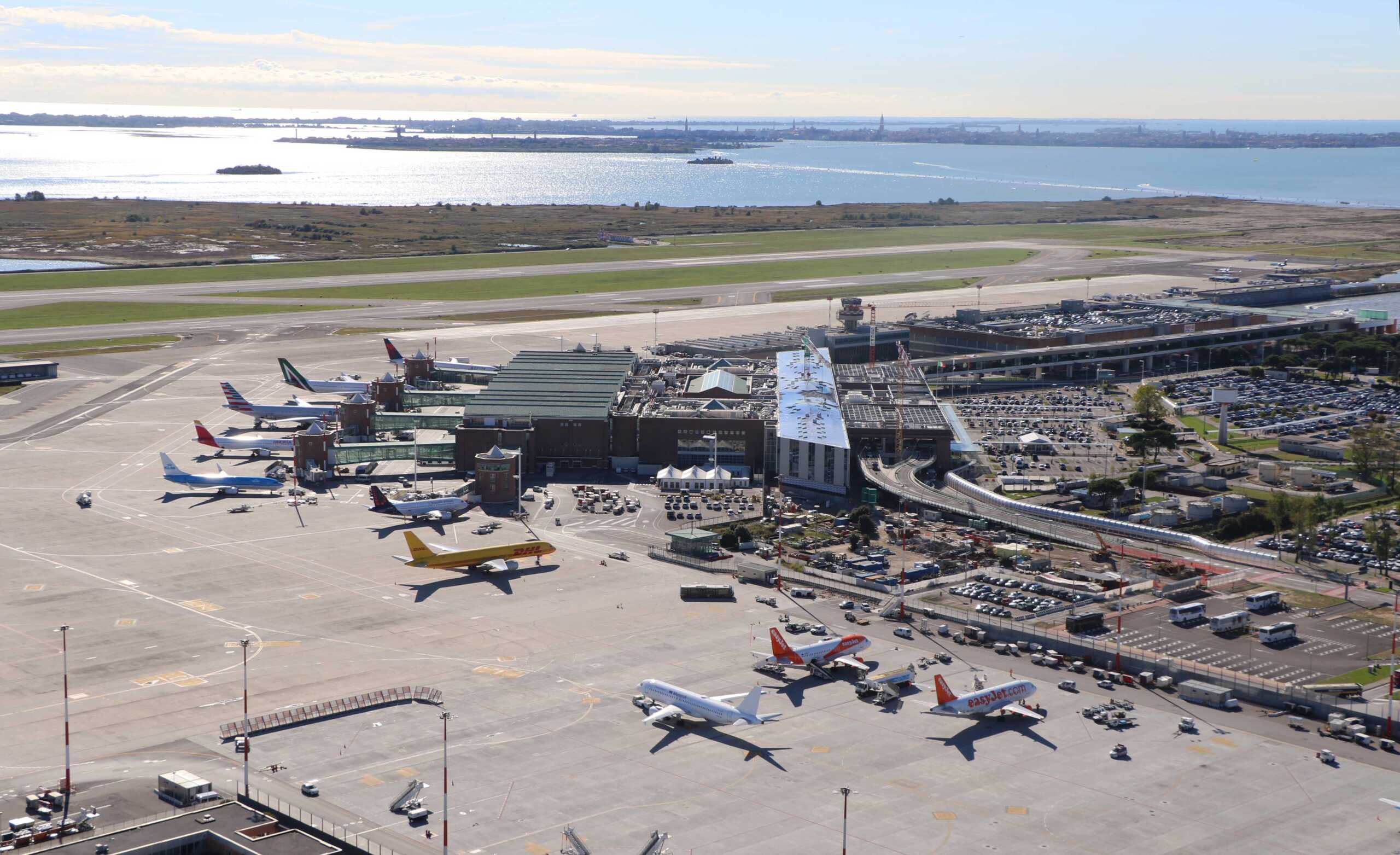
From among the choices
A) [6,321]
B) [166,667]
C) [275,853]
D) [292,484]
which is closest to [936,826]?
[275,853]

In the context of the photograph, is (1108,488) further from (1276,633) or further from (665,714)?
(665,714)

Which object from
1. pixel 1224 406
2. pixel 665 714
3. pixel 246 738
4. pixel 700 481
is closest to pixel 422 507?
pixel 700 481

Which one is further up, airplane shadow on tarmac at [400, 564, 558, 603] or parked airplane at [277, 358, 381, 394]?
parked airplane at [277, 358, 381, 394]

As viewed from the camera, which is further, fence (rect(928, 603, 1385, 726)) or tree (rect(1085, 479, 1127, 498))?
tree (rect(1085, 479, 1127, 498))

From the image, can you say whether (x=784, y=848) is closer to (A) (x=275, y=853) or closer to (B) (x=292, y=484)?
(A) (x=275, y=853)

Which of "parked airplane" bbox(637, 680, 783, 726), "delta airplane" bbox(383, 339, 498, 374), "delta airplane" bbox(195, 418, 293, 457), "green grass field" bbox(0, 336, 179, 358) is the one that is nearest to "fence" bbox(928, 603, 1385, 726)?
"parked airplane" bbox(637, 680, 783, 726)

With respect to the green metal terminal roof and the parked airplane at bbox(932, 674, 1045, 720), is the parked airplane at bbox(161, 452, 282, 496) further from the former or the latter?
the parked airplane at bbox(932, 674, 1045, 720)
